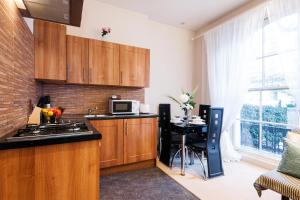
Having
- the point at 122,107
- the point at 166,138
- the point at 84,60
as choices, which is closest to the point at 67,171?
the point at 122,107

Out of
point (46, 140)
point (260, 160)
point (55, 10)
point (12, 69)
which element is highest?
point (55, 10)

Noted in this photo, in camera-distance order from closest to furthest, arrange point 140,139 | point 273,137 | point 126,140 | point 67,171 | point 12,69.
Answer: point 67,171, point 12,69, point 126,140, point 140,139, point 273,137

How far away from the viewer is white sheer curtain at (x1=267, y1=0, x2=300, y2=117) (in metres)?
2.43

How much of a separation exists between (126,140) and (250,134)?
94.7 inches

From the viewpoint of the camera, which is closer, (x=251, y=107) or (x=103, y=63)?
(x=103, y=63)

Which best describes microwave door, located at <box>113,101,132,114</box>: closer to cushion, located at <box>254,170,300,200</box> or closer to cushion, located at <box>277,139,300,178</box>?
cushion, located at <box>254,170,300,200</box>

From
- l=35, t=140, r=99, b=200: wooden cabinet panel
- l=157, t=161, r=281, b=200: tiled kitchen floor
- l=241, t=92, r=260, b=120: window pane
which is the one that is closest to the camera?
l=35, t=140, r=99, b=200: wooden cabinet panel

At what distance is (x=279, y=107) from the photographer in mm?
2965

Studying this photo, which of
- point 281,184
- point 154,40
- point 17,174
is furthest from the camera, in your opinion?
point 154,40

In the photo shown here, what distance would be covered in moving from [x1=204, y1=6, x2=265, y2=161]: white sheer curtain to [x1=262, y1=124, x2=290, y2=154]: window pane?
1.70 ft

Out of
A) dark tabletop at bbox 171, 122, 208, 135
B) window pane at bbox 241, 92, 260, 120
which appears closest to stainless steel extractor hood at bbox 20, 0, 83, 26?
dark tabletop at bbox 171, 122, 208, 135

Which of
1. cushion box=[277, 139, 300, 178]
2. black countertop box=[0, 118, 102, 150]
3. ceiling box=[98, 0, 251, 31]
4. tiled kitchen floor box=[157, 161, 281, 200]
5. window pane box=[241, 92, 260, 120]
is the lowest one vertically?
tiled kitchen floor box=[157, 161, 281, 200]

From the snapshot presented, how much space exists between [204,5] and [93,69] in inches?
91.9

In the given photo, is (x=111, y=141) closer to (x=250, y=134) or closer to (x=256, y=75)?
(x=250, y=134)
